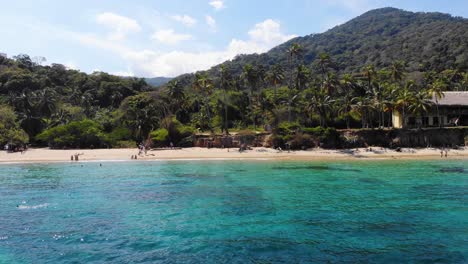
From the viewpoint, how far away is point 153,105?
7812 centimetres

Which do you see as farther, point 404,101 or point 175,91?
point 175,91

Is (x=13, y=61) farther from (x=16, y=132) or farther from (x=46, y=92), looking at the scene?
(x=16, y=132)

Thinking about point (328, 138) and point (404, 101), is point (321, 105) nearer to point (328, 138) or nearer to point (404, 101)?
point (328, 138)

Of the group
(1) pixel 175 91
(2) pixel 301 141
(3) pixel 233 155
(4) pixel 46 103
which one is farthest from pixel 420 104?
(4) pixel 46 103

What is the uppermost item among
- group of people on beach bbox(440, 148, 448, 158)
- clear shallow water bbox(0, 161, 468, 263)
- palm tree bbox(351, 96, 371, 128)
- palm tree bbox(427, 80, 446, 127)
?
palm tree bbox(427, 80, 446, 127)

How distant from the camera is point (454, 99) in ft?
218

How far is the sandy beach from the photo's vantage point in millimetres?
56281

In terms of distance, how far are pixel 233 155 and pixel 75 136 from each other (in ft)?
94.2

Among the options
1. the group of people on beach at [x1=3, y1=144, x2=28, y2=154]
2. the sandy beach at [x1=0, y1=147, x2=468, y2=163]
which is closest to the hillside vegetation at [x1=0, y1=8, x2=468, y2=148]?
the group of people on beach at [x1=3, y1=144, x2=28, y2=154]

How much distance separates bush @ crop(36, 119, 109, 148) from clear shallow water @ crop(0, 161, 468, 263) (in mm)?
25737

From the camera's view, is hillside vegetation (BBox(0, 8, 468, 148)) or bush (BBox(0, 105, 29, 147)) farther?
hillside vegetation (BBox(0, 8, 468, 148))

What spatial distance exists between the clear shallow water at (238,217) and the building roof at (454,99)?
2616 centimetres

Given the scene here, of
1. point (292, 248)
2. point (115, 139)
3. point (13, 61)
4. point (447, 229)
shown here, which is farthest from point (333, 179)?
point (13, 61)

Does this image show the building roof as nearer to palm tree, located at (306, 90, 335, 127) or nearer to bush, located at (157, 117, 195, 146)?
palm tree, located at (306, 90, 335, 127)
